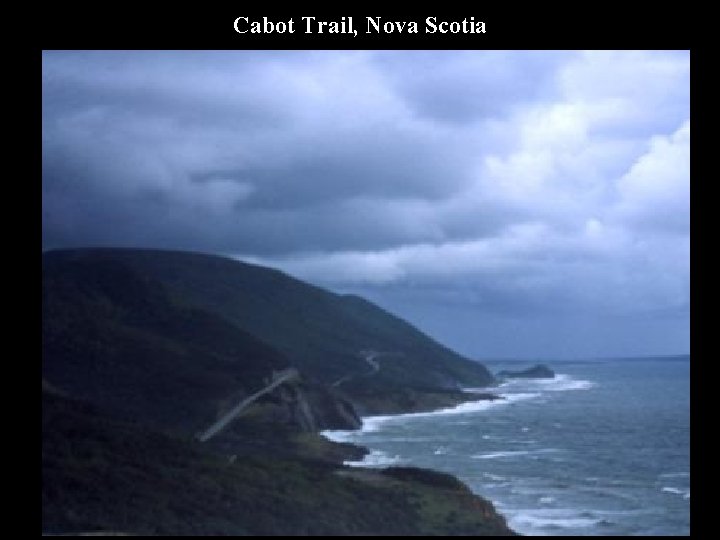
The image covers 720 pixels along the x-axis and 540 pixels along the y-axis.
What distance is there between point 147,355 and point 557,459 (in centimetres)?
2109

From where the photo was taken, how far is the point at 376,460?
101ft

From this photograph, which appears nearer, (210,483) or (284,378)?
(210,483)

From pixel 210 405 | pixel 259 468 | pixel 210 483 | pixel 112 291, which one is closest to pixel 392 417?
pixel 210 405

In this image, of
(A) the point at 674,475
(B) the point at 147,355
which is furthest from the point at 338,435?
(A) the point at 674,475

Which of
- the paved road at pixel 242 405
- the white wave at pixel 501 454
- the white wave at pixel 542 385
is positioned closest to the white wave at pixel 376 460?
the white wave at pixel 501 454

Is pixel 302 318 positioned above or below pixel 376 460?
above

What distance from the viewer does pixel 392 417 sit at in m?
48.1

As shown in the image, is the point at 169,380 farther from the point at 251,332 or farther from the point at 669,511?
the point at 669,511

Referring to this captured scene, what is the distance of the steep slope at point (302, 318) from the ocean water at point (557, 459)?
209 inches

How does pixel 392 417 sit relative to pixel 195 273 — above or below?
below

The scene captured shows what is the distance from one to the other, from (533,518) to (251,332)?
32000 mm

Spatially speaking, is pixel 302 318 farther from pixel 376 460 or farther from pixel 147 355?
pixel 376 460

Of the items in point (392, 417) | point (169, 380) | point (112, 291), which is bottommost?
point (392, 417)

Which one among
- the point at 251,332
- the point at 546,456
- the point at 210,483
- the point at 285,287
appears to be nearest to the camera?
the point at 210,483
